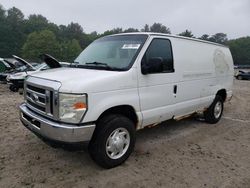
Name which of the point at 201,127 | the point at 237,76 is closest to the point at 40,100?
the point at 201,127

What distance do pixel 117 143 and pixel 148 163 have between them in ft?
2.27

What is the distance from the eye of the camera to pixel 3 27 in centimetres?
8200

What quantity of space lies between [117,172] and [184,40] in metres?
3.14

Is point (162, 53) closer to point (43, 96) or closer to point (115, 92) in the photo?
point (115, 92)

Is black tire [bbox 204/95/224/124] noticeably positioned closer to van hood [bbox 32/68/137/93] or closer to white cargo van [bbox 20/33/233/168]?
white cargo van [bbox 20/33/233/168]

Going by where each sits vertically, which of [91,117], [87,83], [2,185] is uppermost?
[87,83]

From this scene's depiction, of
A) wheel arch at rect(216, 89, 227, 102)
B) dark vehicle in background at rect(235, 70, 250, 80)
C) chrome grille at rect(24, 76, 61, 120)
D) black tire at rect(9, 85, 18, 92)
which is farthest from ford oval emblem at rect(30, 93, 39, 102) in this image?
dark vehicle in background at rect(235, 70, 250, 80)

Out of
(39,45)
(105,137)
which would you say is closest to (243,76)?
(105,137)

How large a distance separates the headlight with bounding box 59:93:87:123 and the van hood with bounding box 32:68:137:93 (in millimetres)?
83

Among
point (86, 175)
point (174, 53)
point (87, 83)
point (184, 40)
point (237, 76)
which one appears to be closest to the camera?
point (87, 83)

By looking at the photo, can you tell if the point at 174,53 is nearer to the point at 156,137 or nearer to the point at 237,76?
the point at 156,137

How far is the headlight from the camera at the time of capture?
3.46m

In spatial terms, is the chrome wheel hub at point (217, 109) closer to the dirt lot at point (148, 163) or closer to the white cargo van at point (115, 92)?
the dirt lot at point (148, 163)

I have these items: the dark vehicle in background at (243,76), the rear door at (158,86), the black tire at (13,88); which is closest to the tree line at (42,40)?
the dark vehicle in background at (243,76)
